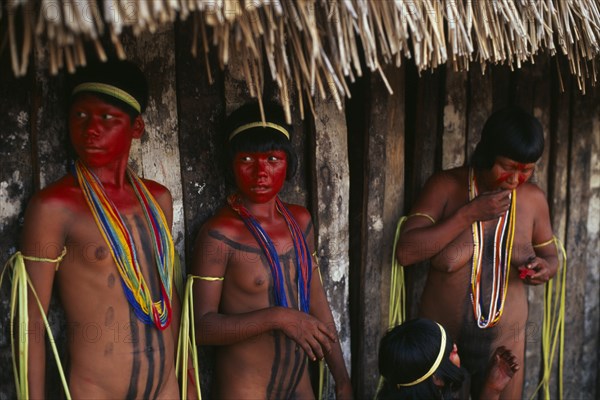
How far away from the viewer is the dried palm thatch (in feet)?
5.07

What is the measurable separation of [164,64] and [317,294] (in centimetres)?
107

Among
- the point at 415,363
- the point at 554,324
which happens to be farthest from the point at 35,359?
the point at 554,324

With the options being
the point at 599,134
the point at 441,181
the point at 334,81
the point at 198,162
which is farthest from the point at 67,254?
the point at 599,134

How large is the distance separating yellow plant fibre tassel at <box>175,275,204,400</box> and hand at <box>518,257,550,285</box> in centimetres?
140

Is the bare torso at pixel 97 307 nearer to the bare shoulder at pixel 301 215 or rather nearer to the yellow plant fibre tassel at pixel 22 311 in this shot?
the yellow plant fibre tassel at pixel 22 311

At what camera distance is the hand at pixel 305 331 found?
2.39 meters

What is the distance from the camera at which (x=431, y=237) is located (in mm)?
2777

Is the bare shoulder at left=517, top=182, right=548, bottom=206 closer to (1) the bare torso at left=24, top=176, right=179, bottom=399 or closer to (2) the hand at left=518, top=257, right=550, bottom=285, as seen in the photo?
(2) the hand at left=518, top=257, right=550, bottom=285

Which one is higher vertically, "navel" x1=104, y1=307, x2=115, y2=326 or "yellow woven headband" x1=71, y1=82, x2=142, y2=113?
"yellow woven headband" x1=71, y1=82, x2=142, y2=113

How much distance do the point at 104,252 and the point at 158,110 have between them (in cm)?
58

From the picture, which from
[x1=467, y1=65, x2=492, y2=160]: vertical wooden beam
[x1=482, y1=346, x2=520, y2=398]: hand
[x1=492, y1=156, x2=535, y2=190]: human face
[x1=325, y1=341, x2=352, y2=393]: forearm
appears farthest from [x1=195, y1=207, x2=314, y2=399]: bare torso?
[x1=467, y1=65, x2=492, y2=160]: vertical wooden beam

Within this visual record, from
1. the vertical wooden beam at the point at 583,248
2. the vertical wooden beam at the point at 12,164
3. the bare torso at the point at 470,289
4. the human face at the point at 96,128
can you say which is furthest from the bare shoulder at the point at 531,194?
the vertical wooden beam at the point at 12,164

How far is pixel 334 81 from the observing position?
1922mm

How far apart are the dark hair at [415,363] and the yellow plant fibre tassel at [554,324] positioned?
135 centimetres
